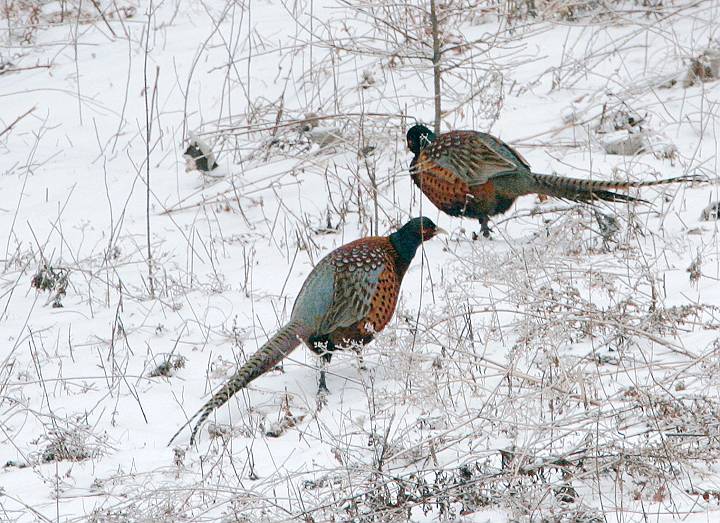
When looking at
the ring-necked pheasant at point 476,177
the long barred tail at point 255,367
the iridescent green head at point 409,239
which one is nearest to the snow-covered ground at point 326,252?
the long barred tail at point 255,367

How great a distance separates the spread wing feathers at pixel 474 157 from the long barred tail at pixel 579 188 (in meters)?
0.23

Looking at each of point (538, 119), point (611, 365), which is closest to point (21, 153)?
point (538, 119)

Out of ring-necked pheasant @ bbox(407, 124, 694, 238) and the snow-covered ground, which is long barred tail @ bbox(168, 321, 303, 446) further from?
ring-necked pheasant @ bbox(407, 124, 694, 238)

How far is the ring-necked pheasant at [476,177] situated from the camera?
737 centimetres

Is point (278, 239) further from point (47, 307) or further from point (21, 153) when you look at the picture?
point (21, 153)

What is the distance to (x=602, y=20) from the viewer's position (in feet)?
32.5

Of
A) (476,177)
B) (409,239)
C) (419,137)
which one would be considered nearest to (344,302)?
(409,239)

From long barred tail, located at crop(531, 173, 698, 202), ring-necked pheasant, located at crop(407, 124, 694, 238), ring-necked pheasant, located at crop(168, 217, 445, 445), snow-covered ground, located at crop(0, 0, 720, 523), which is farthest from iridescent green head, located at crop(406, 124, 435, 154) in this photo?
ring-necked pheasant, located at crop(168, 217, 445, 445)

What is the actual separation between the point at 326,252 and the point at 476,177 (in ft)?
3.52

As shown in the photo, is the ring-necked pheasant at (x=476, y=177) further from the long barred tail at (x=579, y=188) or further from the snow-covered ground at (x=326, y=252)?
the snow-covered ground at (x=326, y=252)

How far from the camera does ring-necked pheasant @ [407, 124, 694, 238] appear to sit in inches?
290

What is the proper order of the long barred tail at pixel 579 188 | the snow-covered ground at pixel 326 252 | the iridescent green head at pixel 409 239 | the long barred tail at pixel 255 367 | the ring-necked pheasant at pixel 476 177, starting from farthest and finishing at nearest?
the ring-necked pheasant at pixel 476 177, the long barred tail at pixel 579 188, the iridescent green head at pixel 409 239, the long barred tail at pixel 255 367, the snow-covered ground at pixel 326 252

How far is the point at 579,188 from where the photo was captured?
7.02 m

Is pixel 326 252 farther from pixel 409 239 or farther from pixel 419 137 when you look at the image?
pixel 409 239
